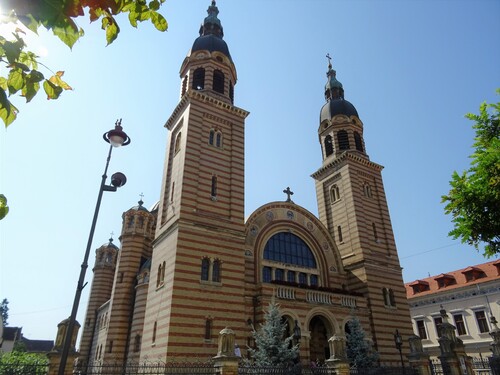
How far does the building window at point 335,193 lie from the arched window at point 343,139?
12.7 ft

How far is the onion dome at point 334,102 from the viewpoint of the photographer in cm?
3578

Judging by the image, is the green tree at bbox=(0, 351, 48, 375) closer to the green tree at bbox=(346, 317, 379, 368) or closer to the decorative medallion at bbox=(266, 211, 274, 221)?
the decorative medallion at bbox=(266, 211, 274, 221)

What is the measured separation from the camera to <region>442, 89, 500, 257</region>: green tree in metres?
12.3

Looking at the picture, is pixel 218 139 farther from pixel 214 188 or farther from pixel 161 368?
pixel 161 368

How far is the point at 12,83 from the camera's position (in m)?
3.08

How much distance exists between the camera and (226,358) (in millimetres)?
12844

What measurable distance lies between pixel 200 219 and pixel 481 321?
27.6 metres

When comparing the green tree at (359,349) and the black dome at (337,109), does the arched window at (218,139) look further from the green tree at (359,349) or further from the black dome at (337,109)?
the green tree at (359,349)

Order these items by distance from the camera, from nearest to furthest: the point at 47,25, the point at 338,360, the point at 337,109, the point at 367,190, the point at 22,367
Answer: the point at 47,25 → the point at 338,360 → the point at 22,367 → the point at 367,190 → the point at 337,109

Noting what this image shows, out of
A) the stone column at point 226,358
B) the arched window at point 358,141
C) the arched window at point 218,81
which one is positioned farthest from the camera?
the arched window at point 358,141

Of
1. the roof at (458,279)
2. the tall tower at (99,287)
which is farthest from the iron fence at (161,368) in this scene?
the roof at (458,279)

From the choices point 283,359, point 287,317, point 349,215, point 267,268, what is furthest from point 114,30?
point 349,215

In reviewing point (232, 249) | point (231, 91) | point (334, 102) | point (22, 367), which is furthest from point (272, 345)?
point (334, 102)

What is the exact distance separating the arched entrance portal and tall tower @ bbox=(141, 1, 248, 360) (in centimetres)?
657
